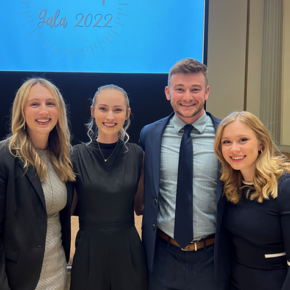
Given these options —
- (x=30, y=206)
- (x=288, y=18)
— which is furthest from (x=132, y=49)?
(x=30, y=206)

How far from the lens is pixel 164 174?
5.07 feet

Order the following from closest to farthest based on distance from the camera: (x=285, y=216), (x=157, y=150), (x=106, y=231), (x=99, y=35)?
(x=285, y=216) < (x=106, y=231) < (x=157, y=150) < (x=99, y=35)

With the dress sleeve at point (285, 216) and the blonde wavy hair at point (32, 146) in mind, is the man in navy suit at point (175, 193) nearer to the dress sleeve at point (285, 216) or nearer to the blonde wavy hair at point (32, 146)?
the dress sleeve at point (285, 216)

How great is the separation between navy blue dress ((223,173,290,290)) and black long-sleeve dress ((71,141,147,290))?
55 centimetres

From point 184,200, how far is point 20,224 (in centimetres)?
84

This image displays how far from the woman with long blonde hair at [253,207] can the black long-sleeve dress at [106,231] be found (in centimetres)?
48

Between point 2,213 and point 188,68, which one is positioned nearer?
point 2,213

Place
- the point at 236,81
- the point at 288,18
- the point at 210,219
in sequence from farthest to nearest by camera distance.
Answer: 1. the point at 236,81
2. the point at 288,18
3. the point at 210,219

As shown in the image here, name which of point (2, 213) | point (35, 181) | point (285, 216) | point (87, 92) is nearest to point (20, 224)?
point (2, 213)

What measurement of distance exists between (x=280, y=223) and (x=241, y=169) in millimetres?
311

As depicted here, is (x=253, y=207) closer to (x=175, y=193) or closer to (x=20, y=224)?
(x=175, y=193)

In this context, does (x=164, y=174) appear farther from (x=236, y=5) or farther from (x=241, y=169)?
(x=236, y=5)

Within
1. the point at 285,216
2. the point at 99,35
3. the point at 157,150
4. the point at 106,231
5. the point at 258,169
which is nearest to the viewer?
the point at 285,216

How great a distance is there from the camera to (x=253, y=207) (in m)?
1.29
